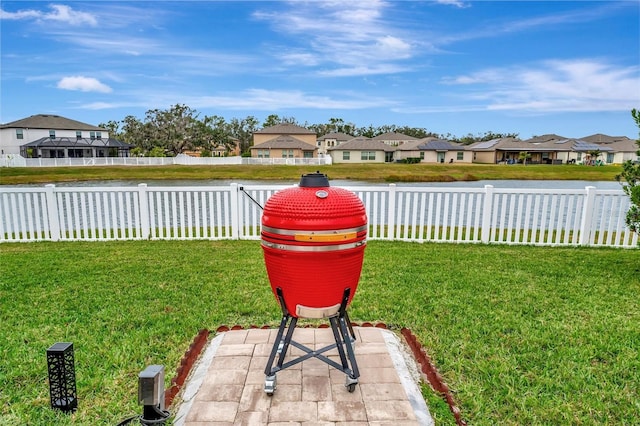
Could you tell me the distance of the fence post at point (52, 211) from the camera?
21.9 feet

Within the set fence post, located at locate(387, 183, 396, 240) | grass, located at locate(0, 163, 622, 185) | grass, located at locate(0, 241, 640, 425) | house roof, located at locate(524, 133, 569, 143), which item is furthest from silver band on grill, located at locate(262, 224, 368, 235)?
house roof, located at locate(524, 133, 569, 143)

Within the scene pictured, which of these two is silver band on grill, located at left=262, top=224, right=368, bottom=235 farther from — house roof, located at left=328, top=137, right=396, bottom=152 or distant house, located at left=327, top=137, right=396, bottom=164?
house roof, located at left=328, top=137, right=396, bottom=152

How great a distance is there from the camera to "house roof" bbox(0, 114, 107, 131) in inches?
1708

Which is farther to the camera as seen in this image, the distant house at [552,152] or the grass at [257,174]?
the distant house at [552,152]

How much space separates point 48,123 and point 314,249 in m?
54.2

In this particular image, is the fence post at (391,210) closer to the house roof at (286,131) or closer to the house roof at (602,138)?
the house roof at (286,131)

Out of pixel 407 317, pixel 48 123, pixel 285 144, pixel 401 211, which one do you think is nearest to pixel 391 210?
pixel 401 211

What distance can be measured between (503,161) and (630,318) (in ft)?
161

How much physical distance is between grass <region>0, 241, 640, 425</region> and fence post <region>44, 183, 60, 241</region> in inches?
30.2

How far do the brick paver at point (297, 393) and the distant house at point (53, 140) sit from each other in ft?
146

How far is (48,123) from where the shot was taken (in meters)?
44.9

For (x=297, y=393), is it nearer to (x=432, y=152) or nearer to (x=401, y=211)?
(x=401, y=211)

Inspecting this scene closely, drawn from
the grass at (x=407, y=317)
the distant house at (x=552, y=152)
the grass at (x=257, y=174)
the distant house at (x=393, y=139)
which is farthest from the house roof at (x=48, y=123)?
the distant house at (x=552, y=152)

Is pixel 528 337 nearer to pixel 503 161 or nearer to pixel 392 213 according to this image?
pixel 392 213
